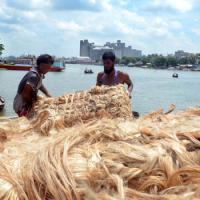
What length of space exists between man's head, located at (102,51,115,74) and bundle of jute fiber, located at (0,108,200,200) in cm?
404

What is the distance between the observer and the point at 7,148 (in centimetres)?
263

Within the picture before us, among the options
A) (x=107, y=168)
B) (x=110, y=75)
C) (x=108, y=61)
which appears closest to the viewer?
(x=107, y=168)

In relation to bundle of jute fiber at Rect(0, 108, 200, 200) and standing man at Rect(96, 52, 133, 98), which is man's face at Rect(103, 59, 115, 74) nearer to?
standing man at Rect(96, 52, 133, 98)

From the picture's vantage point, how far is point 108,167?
210cm

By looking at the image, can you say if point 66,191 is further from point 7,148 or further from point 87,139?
point 7,148

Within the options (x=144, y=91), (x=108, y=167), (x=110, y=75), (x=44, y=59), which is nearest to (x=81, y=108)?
(x=108, y=167)

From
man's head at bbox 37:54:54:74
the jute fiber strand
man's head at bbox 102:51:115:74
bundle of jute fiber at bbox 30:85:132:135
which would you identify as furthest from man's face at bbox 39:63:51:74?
the jute fiber strand

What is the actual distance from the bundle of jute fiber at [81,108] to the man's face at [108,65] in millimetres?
2237

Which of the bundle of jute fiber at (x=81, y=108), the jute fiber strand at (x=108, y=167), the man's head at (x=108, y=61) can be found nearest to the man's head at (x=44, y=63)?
the man's head at (x=108, y=61)

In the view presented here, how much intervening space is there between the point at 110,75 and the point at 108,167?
4672mm

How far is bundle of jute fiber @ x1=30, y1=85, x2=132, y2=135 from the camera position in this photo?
11.2 ft

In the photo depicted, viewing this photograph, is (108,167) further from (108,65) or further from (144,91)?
(144,91)

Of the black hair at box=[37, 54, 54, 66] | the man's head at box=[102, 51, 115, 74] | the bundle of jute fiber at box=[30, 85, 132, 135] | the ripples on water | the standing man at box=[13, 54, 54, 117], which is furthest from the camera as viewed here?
the ripples on water

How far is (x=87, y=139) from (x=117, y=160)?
304 mm
